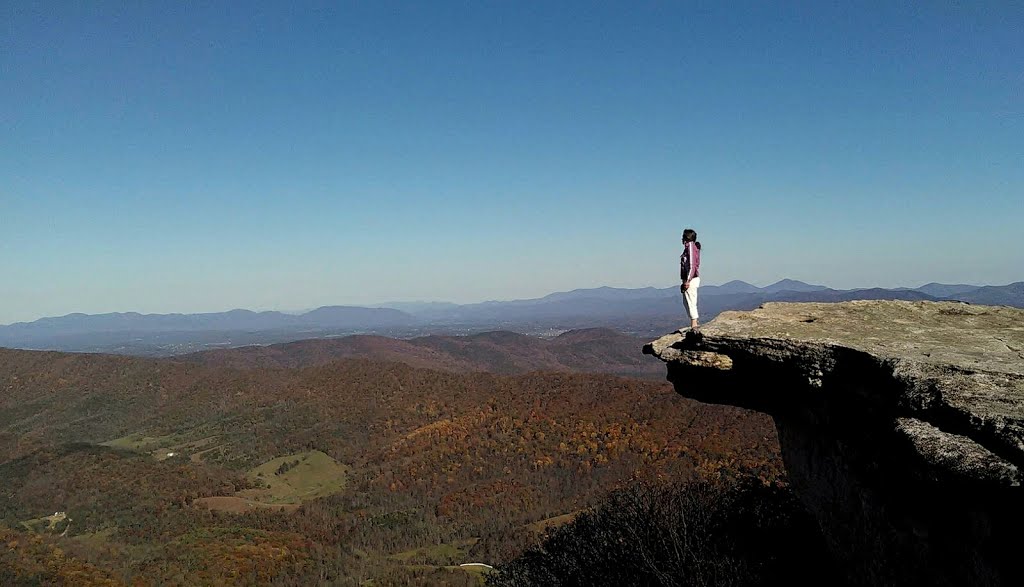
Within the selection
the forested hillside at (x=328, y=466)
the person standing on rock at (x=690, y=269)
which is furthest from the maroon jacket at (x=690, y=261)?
the forested hillside at (x=328, y=466)

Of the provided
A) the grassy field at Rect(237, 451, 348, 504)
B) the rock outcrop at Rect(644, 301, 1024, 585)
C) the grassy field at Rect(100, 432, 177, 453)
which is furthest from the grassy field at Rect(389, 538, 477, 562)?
the grassy field at Rect(100, 432, 177, 453)

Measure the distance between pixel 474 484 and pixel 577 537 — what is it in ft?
155

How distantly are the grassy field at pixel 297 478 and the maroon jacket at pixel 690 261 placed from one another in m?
68.6

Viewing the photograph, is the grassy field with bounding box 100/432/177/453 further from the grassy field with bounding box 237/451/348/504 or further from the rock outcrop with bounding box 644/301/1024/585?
the rock outcrop with bounding box 644/301/1024/585

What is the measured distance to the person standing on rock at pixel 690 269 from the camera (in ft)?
35.8

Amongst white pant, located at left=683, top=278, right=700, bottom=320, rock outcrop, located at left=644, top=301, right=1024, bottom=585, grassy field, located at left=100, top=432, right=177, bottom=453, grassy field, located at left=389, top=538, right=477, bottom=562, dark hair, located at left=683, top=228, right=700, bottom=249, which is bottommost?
grassy field, located at left=389, top=538, right=477, bottom=562

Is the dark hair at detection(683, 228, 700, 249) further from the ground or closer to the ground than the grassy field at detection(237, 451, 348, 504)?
further from the ground

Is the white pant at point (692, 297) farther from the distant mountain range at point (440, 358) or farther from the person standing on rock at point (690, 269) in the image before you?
the distant mountain range at point (440, 358)

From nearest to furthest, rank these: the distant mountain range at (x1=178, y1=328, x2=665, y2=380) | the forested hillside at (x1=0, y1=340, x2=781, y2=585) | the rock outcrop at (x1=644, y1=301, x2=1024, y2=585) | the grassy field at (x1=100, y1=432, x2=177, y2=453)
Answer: the rock outcrop at (x1=644, y1=301, x2=1024, y2=585)
the forested hillside at (x1=0, y1=340, x2=781, y2=585)
the grassy field at (x1=100, y1=432, x2=177, y2=453)
the distant mountain range at (x1=178, y1=328, x2=665, y2=380)

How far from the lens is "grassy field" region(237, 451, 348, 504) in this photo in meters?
68.8

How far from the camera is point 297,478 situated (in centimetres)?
7531

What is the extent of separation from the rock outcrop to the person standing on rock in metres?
1.23

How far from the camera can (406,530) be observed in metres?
55.3

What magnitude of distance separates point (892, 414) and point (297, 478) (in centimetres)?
8126
